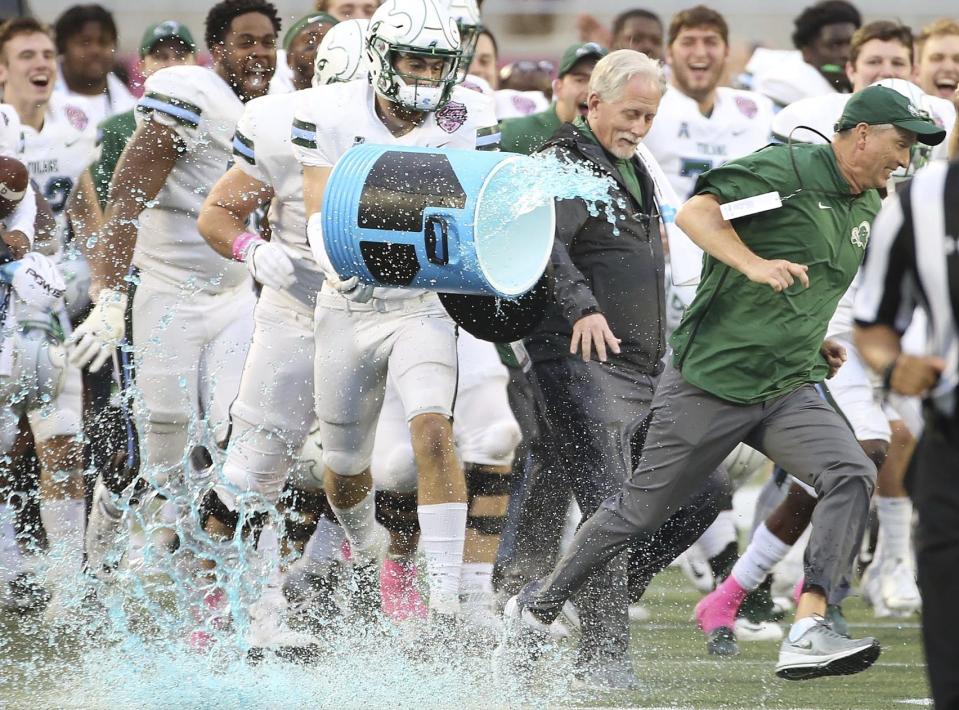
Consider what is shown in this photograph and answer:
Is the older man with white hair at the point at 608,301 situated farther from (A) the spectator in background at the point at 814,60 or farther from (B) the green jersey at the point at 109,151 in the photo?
(A) the spectator in background at the point at 814,60

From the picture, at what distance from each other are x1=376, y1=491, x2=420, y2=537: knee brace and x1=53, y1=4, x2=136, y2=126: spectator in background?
9.94 ft

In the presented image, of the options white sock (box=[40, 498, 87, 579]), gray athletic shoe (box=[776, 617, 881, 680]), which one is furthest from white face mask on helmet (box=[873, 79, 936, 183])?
white sock (box=[40, 498, 87, 579])

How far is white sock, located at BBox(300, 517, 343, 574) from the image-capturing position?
634 cm

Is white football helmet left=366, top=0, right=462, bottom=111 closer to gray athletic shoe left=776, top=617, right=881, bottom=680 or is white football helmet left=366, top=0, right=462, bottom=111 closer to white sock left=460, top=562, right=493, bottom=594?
white sock left=460, top=562, right=493, bottom=594

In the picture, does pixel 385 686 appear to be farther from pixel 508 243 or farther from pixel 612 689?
pixel 508 243

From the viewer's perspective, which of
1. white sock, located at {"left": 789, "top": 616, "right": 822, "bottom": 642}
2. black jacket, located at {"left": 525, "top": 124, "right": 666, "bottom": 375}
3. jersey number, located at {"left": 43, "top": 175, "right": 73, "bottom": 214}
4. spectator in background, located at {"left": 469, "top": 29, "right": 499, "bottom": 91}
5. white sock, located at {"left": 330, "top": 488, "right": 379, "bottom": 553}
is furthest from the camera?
spectator in background, located at {"left": 469, "top": 29, "right": 499, "bottom": 91}

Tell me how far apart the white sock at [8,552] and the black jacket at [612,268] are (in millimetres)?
2294

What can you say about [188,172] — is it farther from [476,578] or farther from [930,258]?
[930,258]

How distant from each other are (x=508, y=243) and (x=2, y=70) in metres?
3.55

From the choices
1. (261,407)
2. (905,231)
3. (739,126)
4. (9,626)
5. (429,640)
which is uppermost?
(905,231)

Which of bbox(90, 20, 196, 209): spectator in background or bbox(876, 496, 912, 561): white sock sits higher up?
bbox(90, 20, 196, 209): spectator in background

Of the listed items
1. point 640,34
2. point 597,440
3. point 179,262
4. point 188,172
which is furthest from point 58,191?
point 597,440

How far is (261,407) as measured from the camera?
19.2 ft

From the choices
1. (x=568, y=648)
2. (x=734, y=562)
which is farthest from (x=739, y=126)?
(x=568, y=648)
